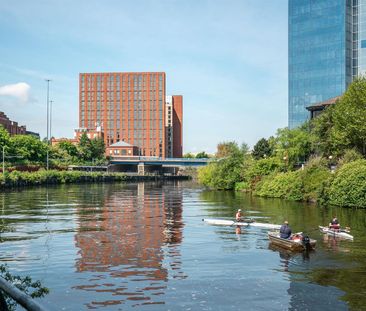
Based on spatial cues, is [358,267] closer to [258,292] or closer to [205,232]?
[258,292]

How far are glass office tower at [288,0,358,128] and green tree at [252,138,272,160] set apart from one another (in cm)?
2860

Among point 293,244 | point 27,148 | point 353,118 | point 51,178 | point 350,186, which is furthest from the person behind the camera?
point 27,148

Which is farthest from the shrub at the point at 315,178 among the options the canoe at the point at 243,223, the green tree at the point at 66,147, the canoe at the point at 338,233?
the green tree at the point at 66,147

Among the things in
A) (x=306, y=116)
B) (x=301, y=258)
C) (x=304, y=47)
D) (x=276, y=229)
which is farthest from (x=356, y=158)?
(x=304, y=47)

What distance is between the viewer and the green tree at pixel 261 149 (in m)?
120

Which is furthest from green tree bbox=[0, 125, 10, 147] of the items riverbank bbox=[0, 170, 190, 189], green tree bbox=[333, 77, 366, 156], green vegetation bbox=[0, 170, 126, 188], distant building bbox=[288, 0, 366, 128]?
green tree bbox=[333, 77, 366, 156]

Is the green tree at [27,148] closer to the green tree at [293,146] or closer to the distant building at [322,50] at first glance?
the green tree at [293,146]

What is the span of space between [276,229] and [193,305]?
23959 mm

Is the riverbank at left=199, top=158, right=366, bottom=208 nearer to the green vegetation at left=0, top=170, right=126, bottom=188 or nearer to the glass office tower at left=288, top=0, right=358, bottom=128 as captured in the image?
the glass office tower at left=288, top=0, right=358, bottom=128

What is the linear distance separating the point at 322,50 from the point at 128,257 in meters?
130

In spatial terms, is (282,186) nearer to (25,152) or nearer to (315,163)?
(315,163)

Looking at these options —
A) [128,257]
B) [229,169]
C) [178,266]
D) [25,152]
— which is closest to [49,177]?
[25,152]

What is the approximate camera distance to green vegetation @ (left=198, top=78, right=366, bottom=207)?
6752 cm

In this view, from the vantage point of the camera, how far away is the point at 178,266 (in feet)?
92.4
